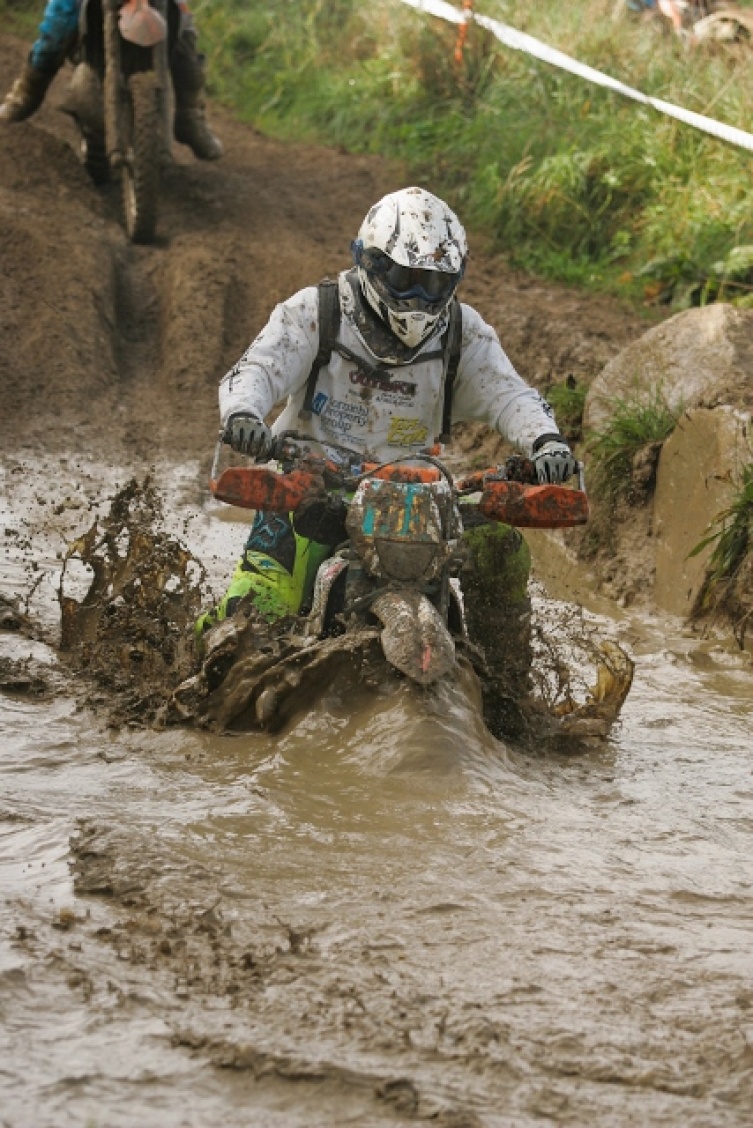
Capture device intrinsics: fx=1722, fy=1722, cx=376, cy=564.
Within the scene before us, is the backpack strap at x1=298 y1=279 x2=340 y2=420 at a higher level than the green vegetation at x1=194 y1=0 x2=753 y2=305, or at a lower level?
lower

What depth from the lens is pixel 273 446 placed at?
4977 mm

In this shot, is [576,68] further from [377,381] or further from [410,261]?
[410,261]

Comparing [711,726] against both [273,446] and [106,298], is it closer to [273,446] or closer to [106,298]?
[273,446]

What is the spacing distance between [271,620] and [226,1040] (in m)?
2.34

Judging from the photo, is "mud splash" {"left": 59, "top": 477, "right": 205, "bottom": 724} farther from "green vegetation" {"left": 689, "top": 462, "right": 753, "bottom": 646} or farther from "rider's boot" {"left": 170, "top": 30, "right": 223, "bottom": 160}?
"rider's boot" {"left": 170, "top": 30, "right": 223, "bottom": 160}

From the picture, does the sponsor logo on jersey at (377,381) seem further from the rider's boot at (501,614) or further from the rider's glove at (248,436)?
the rider's glove at (248,436)

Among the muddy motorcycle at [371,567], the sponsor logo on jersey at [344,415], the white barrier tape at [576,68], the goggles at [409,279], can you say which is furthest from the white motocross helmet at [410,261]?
the white barrier tape at [576,68]

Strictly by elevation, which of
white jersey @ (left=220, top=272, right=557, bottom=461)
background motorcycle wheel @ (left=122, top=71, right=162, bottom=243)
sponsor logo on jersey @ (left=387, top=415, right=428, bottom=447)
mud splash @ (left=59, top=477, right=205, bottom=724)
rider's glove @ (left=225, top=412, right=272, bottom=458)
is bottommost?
mud splash @ (left=59, top=477, right=205, bottom=724)

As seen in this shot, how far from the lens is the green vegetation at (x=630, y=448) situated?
8.18 m

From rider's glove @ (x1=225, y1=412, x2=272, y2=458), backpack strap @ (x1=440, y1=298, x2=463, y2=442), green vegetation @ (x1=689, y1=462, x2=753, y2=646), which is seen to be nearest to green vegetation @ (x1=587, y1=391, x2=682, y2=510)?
green vegetation @ (x1=689, y1=462, x2=753, y2=646)

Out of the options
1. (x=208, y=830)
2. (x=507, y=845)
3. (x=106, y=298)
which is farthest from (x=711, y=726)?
(x=106, y=298)

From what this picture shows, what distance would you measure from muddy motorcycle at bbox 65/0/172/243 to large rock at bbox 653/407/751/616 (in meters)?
4.39

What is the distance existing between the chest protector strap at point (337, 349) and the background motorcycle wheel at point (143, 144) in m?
5.41

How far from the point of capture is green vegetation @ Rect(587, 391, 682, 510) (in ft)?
26.8
